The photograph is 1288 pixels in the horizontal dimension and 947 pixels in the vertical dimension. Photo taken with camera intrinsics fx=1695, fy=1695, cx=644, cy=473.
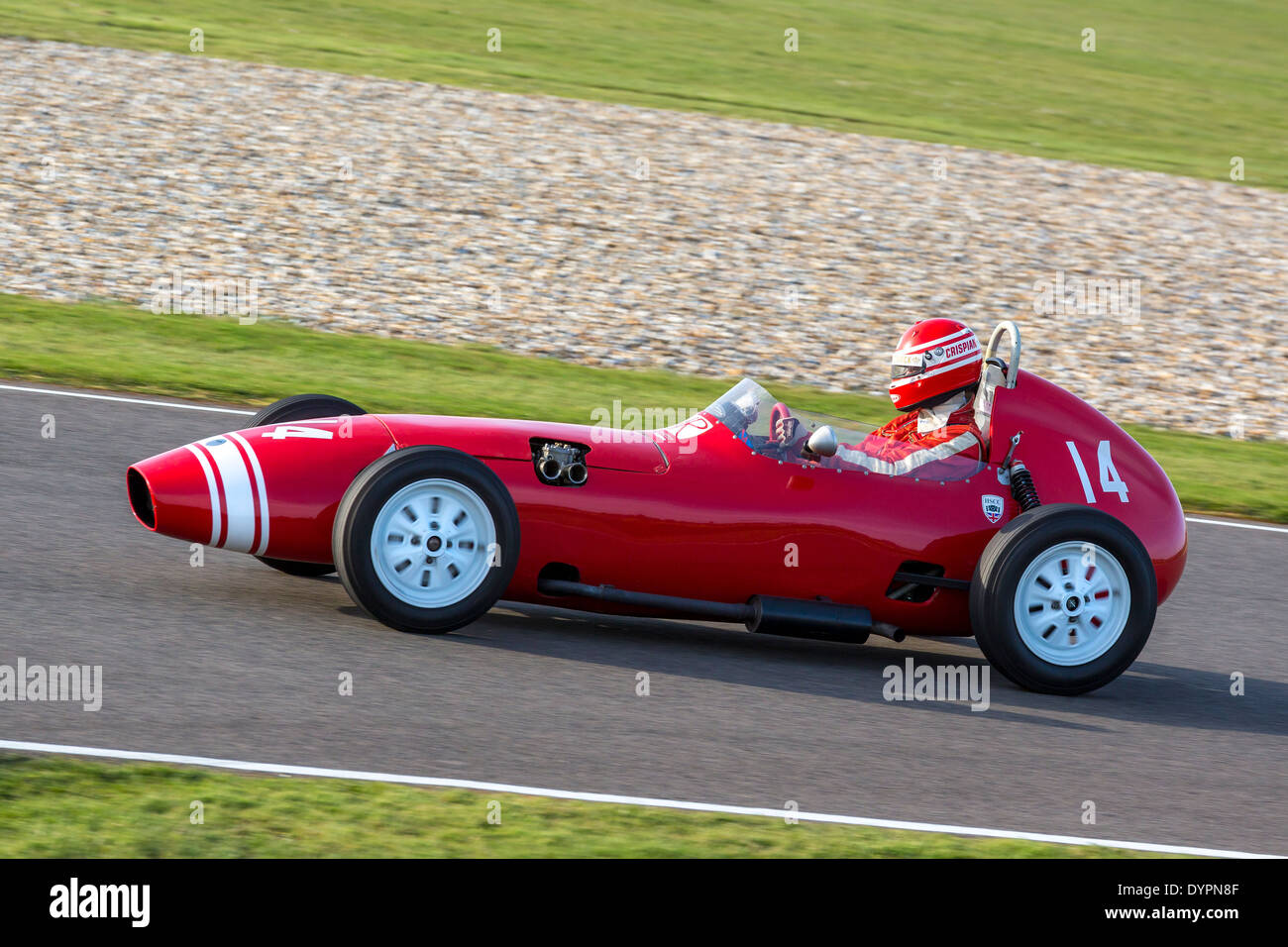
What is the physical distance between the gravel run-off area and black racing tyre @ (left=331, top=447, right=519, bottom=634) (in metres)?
5.92

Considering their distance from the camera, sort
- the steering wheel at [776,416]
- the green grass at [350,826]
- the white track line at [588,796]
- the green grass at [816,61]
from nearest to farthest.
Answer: the green grass at [350,826] → the white track line at [588,796] → the steering wheel at [776,416] → the green grass at [816,61]

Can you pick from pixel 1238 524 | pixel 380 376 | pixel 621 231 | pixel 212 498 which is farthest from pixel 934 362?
pixel 621 231

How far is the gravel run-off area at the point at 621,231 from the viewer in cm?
1510

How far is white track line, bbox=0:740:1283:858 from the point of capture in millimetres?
5535

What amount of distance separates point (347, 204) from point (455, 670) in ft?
38.0

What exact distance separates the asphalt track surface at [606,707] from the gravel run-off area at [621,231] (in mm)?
5401

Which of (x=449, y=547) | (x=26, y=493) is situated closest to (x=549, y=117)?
(x=26, y=493)

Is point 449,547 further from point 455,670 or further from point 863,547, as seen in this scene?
A: point 863,547

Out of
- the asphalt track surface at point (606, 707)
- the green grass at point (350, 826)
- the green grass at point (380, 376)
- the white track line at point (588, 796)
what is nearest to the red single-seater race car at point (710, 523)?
the asphalt track surface at point (606, 707)

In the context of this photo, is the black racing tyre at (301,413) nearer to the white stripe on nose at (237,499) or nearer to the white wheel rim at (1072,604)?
the white stripe on nose at (237,499)

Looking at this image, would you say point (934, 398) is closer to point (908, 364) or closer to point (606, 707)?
point (908, 364)

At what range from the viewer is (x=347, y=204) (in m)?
17.5

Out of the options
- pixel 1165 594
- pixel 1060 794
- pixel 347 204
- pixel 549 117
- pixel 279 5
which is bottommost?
pixel 1060 794
